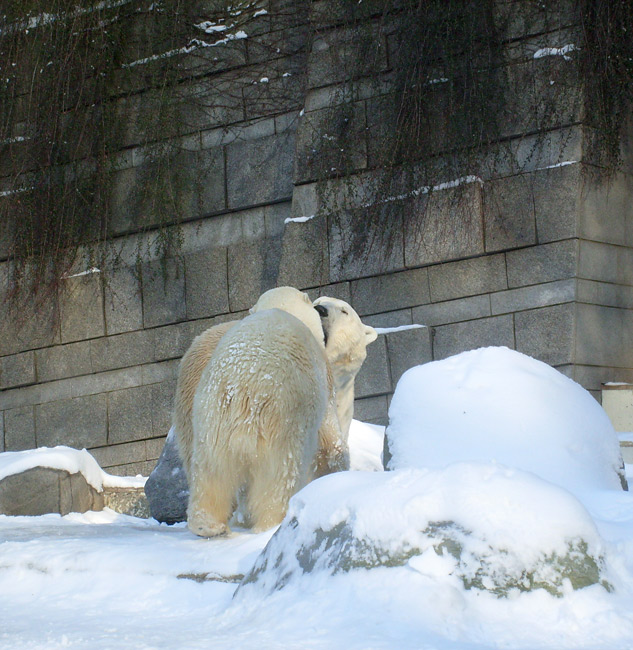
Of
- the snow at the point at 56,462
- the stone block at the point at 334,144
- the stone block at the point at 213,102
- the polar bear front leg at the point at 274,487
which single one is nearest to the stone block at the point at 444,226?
the stone block at the point at 334,144

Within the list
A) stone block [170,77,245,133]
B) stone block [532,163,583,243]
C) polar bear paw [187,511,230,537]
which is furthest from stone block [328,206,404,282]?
polar bear paw [187,511,230,537]

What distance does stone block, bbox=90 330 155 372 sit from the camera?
820 centimetres

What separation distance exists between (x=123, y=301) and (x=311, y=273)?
2004 mm

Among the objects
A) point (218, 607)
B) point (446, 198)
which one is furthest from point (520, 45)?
point (218, 607)

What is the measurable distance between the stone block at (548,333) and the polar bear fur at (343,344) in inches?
66.8

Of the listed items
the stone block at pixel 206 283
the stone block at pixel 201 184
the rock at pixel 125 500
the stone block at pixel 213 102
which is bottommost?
the rock at pixel 125 500

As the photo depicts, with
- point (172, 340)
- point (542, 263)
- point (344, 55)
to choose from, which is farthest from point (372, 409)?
point (344, 55)

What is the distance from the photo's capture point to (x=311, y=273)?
7.17 metres

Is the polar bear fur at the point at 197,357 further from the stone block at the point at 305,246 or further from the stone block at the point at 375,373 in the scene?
the stone block at the point at 305,246

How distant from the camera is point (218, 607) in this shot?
2586 mm

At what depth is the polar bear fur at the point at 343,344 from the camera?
4.86 metres

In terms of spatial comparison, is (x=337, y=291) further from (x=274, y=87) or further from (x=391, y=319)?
(x=274, y=87)

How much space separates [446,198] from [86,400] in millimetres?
3596

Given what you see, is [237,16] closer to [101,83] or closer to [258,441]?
[101,83]
